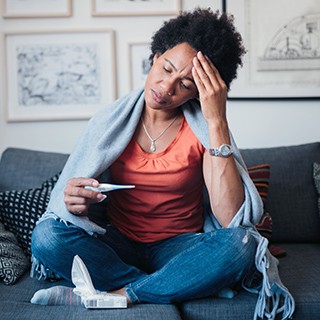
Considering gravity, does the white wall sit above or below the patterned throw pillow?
above

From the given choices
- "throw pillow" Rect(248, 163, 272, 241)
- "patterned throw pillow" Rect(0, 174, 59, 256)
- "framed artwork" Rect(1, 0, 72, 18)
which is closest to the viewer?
"patterned throw pillow" Rect(0, 174, 59, 256)

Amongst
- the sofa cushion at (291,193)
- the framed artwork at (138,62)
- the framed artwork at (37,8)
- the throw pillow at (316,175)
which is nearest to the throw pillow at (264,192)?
the sofa cushion at (291,193)

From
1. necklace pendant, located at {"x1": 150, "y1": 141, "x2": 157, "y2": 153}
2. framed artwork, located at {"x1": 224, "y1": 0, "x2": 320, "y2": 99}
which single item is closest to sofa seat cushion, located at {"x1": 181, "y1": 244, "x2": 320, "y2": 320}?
necklace pendant, located at {"x1": 150, "y1": 141, "x2": 157, "y2": 153}

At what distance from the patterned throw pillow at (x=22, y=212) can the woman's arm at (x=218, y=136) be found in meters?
0.66

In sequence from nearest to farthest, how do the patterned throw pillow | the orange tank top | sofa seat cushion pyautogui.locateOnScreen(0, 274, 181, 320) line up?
1. sofa seat cushion pyautogui.locateOnScreen(0, 274, 181, 320)
2. the orange tank top
3. the patterned throw pillow

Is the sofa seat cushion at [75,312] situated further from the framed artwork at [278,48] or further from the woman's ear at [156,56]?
the framed artwork at [278,48]

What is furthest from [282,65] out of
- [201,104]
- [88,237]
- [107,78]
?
[88,237]

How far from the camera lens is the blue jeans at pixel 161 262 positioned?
5.61 feet

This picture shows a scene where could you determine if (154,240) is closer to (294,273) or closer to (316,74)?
(294,273)

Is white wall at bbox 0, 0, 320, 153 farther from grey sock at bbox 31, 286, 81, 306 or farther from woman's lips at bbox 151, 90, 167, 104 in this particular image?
grey sock at bbox 31, 286, 81, 306

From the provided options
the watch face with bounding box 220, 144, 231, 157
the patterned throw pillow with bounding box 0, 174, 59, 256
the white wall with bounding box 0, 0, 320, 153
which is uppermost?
the white wall with bounding box 0, 0, 320, 153

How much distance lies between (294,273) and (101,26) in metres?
1.41

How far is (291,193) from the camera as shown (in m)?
2.45

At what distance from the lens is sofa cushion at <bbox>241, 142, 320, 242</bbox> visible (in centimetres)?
241
